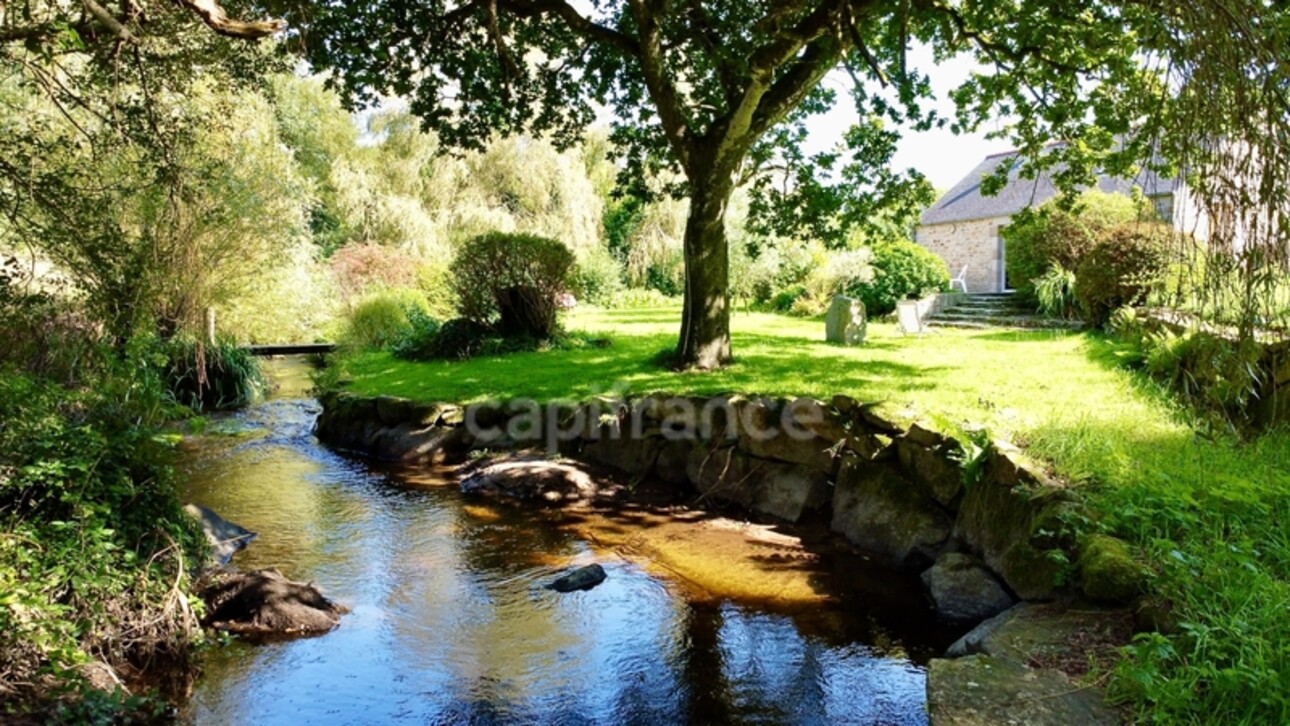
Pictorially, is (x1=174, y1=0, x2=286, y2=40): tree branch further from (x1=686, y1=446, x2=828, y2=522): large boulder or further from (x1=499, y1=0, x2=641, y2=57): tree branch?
(x1=499, y1=0, x2=641, y2=57): tree branch

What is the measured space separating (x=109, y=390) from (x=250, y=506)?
3.13 m

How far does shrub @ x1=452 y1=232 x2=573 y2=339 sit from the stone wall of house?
16146mm

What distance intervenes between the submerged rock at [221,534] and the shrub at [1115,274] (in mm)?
12312

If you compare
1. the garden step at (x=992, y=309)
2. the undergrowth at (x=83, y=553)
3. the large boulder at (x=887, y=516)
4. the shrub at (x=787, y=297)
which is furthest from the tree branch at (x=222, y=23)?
the shrub at (x=787, y=297)

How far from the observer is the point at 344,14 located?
9.05 metres

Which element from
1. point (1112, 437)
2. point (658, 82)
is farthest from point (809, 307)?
point (1112, 437)

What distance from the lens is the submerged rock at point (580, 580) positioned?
586 centimetres

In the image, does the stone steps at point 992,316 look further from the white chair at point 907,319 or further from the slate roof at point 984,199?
the slate roof at point 984,199

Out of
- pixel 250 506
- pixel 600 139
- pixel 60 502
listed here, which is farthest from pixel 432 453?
pixel 600 139

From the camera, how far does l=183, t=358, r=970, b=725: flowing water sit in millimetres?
4250

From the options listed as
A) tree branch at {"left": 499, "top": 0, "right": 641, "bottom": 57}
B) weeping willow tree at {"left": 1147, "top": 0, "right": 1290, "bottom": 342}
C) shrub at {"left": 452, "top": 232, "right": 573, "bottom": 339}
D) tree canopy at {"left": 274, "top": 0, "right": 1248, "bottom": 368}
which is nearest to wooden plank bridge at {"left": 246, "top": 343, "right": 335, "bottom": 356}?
shrub at {"left": 452, "top": 232, "right": 573, "bottom": 339}

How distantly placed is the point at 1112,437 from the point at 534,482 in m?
5.13

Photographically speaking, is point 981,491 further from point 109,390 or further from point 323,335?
point 323,335

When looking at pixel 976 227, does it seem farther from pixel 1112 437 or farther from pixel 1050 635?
pixel 1050 635
